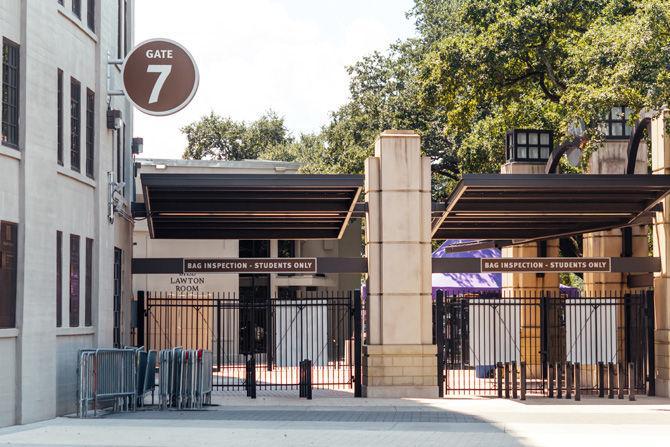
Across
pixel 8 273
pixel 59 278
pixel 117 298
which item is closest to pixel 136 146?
pixel 117 298

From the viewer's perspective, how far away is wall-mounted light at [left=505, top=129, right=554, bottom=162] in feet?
105

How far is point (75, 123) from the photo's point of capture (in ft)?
72.3

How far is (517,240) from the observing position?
3131 centimetres

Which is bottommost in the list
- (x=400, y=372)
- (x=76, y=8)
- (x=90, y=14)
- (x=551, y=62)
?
(x=400, y=372)

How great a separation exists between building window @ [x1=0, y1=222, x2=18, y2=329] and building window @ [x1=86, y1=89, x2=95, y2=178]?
456 cm

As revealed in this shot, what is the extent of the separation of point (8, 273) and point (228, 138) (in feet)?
208

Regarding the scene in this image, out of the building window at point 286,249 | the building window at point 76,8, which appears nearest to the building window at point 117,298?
the building window at point 76,8

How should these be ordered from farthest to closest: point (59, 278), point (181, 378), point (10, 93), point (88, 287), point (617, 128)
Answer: point (617, 128) → point (88, 287) → point (181, 378) → point (59, 278) → point (10, 93)

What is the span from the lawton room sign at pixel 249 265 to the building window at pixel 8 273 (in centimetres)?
709

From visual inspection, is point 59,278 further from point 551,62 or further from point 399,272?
point 551,62

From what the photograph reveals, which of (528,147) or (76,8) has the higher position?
(76,8)

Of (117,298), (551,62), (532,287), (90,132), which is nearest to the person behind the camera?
(90,132)

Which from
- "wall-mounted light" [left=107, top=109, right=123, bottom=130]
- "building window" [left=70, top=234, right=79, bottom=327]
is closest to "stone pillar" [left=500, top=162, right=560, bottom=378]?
"wall-mounted light" [left=107, top=109, right=123, bottom=130]

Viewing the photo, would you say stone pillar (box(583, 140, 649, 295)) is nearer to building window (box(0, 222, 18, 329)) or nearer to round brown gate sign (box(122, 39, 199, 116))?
round brown gate sign (box(122, 39, 199, 116))
